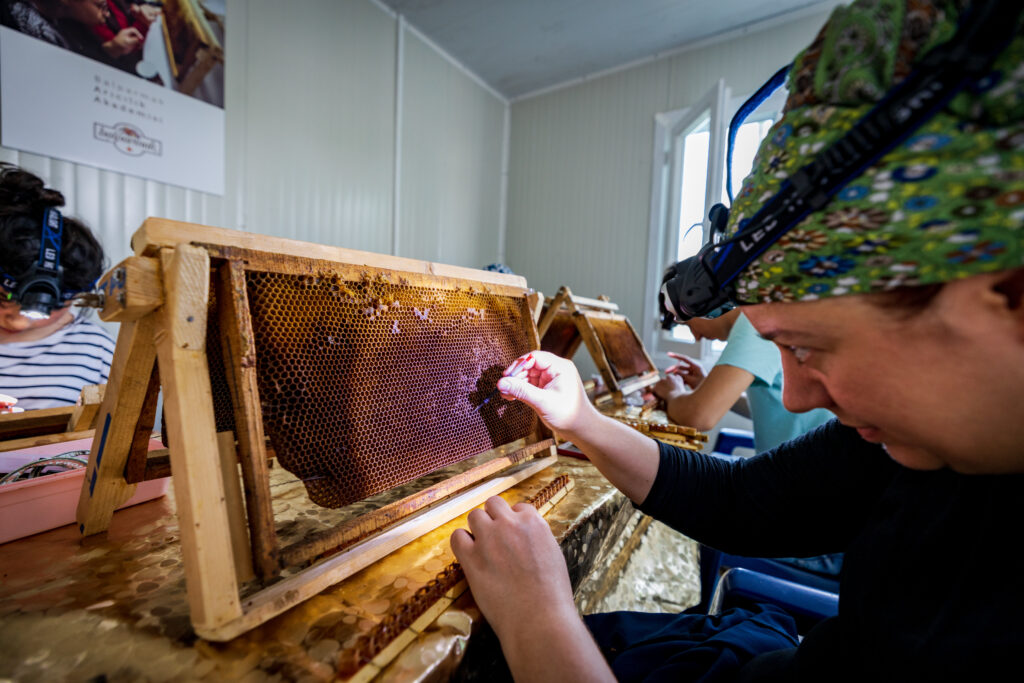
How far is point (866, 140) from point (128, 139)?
3444 mm

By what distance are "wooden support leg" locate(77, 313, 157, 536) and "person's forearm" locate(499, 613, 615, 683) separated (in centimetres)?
77

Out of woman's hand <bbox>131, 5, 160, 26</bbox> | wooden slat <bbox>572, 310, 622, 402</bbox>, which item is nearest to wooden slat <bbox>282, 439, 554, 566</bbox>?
wooden slat <bbox>572, 310, 622, 402</bbox>

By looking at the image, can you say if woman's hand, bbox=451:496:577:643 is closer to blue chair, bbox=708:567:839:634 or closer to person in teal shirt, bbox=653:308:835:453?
blue chair, bbox=708:567:839:634

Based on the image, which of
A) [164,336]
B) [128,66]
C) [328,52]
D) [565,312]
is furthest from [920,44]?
[328,52]

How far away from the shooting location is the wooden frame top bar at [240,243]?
623 millimetres

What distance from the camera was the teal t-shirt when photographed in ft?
6.19

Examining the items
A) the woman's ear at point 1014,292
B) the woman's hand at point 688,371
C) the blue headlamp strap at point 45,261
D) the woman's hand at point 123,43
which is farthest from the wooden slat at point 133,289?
the woman's hand at point 123,43

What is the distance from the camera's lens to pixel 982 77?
0.40 metres

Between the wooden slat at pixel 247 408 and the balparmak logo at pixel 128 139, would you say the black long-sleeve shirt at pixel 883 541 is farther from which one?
the balparmak logo at pixel 128 139

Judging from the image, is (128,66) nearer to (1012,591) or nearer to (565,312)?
(565,312)

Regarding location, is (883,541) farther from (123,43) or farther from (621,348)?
(123,43)

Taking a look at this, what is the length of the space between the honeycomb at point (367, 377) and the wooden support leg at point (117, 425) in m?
0.11

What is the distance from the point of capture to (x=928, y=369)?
49 cm

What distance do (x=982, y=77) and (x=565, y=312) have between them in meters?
1.79
